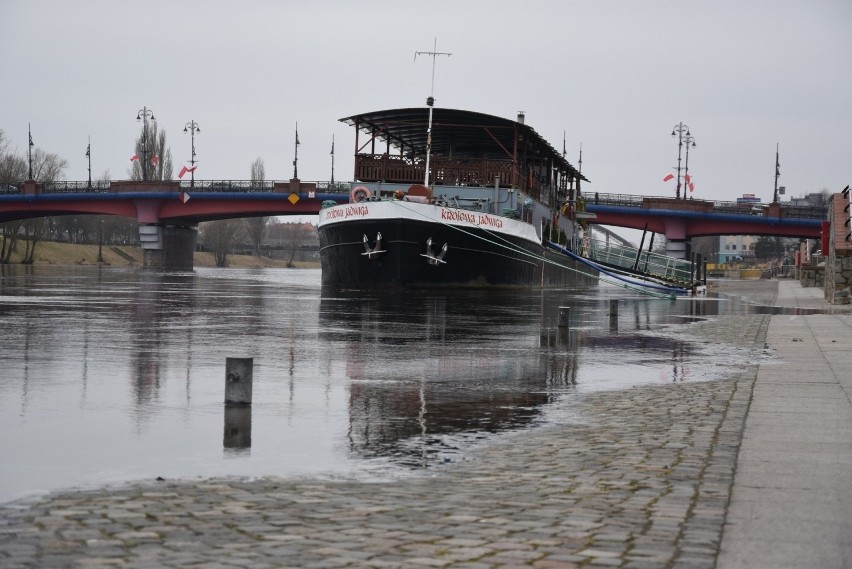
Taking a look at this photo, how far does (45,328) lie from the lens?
18203 mm

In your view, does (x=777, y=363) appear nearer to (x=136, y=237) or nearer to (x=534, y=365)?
(x=534, y=365)

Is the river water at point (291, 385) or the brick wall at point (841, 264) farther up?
the brick wall at point (841, 264)

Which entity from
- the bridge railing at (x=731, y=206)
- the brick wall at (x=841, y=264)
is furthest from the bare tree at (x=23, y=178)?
the brick wall at (x=841, y=264)

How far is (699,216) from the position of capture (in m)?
93.8

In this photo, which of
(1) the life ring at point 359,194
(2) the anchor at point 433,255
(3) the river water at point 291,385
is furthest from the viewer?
(1) the life ring at point 359,194

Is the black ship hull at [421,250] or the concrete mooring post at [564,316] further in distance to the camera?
the black ship hull at [421,250]

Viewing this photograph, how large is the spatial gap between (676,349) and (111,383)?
29.8ft

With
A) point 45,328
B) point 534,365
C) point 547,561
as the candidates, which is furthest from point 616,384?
point 45,328

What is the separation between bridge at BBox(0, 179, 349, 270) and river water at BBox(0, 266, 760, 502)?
7111 cm

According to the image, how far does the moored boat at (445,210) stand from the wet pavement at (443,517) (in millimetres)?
31732

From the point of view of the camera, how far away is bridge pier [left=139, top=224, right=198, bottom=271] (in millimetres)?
99562

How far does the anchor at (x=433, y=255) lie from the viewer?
3962 centimetres

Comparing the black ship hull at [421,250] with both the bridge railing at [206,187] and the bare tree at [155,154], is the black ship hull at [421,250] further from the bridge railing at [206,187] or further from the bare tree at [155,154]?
the bare tree at [155,154]

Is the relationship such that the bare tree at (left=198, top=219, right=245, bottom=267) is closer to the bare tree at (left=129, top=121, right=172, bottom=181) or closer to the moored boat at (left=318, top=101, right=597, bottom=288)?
the bare tree at (left=129, top=121, right=172, bottom=181)
